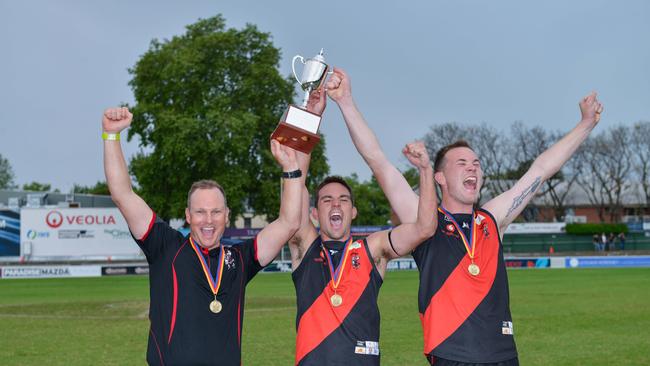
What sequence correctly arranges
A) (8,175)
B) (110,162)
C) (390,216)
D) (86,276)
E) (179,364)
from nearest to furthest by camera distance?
(179,364)
(110,162)
(86,276)
(390,216)
(8,175)

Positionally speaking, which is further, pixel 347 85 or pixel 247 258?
pixel 347 85

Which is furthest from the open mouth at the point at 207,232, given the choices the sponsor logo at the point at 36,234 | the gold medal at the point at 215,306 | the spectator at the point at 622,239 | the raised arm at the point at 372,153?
the spectator at the point at 622,239

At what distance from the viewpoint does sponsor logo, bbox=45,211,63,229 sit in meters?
51.8

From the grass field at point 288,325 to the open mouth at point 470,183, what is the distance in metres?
7.17

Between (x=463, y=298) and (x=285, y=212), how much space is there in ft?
5.00

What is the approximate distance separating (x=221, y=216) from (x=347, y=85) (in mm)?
1835

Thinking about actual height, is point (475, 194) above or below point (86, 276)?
above

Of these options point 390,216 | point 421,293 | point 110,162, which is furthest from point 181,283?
point 390,216

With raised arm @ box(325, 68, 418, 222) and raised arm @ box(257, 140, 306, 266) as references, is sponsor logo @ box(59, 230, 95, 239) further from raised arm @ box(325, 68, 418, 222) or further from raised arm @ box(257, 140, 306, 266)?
raised arm @ box(257, 140, 306, 266)

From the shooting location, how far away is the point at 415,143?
5445mm

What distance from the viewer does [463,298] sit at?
5598 millimetres

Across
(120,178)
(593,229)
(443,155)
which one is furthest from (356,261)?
(593,229)

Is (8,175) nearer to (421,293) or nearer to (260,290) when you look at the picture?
(260,290)

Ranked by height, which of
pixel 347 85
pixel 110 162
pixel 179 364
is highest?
pixel 347 85
